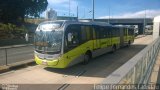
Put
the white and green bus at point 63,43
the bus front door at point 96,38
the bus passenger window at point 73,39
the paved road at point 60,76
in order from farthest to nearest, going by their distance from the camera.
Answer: the bus front door at point 96,38, the bus passenger window at point 73,39, the white and green bus at point 63,43, the paved road at point 60,76

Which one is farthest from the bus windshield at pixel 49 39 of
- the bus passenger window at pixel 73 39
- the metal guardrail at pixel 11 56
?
the metal guardrail at pixel 11 56

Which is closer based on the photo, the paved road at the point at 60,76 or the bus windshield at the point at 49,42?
the paved road at the point at 60,76

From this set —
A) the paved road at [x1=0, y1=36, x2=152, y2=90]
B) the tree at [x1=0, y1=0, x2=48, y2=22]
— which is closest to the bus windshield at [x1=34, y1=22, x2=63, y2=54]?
the paved road at [x1=0, y1=36, x2=152, y2=90]

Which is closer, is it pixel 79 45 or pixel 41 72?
pixel 41 72

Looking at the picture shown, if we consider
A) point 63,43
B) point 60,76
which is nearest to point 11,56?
point 63,43

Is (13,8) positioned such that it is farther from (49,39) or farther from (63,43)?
(63,43)

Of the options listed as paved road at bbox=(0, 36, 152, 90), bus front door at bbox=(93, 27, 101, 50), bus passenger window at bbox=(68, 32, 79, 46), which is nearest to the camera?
paved road at bbox=(0, 36, 152, 90)

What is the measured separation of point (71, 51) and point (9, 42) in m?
26.8

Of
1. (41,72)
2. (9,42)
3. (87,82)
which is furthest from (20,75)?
(9,42)

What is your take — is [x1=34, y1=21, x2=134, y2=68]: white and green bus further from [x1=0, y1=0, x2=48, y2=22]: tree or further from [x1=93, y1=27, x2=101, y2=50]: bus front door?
[x1=0, y1=0, x2=48, y2=22]: tree

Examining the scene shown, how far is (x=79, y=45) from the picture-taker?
14.0m

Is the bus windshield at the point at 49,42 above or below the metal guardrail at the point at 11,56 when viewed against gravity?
above

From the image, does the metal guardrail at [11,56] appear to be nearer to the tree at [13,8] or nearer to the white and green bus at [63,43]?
the white and green bus at [63,43]

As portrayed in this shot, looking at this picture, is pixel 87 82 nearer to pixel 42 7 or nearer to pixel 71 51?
pixel 71 51
